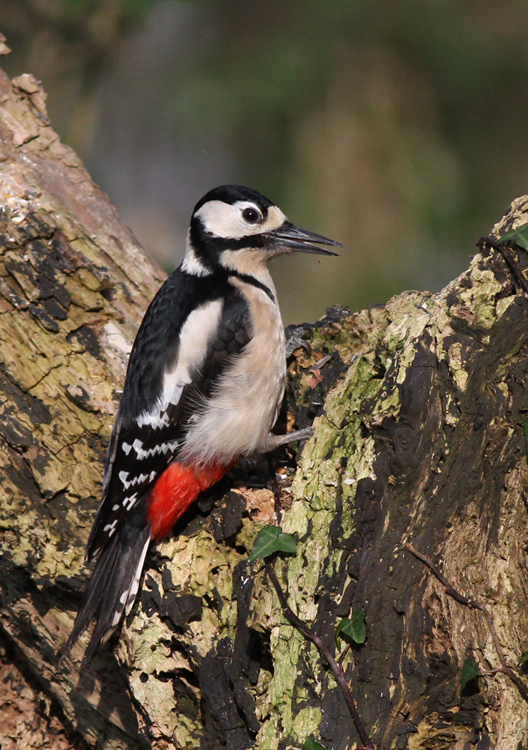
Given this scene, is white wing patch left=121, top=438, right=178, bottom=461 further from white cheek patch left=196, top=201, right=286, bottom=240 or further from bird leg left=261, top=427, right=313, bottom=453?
white cheek patch left=196, top=201, right=286, bottom=240

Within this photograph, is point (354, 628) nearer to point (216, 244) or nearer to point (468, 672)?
point (468, 672)

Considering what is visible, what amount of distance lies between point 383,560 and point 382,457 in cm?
29

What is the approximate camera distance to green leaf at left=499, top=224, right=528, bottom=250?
2080mm

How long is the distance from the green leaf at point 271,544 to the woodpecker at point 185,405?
1.63ft

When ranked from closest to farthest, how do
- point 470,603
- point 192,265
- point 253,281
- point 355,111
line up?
point 470,603 → point 253,281 → point 192,265 → point 355,111

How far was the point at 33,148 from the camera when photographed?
349 centimetres

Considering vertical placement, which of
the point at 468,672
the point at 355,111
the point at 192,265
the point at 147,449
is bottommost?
the point at 468,672

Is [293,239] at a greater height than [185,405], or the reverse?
[293,239]

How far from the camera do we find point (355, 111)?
5.49 meters

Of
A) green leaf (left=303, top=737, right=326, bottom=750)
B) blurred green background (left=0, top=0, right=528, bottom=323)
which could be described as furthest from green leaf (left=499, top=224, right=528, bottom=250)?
blurred green background (left=0, top=0, right=528, bottom=323)

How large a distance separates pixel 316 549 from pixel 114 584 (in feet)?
2.38

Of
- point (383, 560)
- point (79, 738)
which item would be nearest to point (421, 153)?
point (383, 560)

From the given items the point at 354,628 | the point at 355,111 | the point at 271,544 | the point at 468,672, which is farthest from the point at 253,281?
the point at 355,111

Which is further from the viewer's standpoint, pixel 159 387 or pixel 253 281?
pixel 253 281
